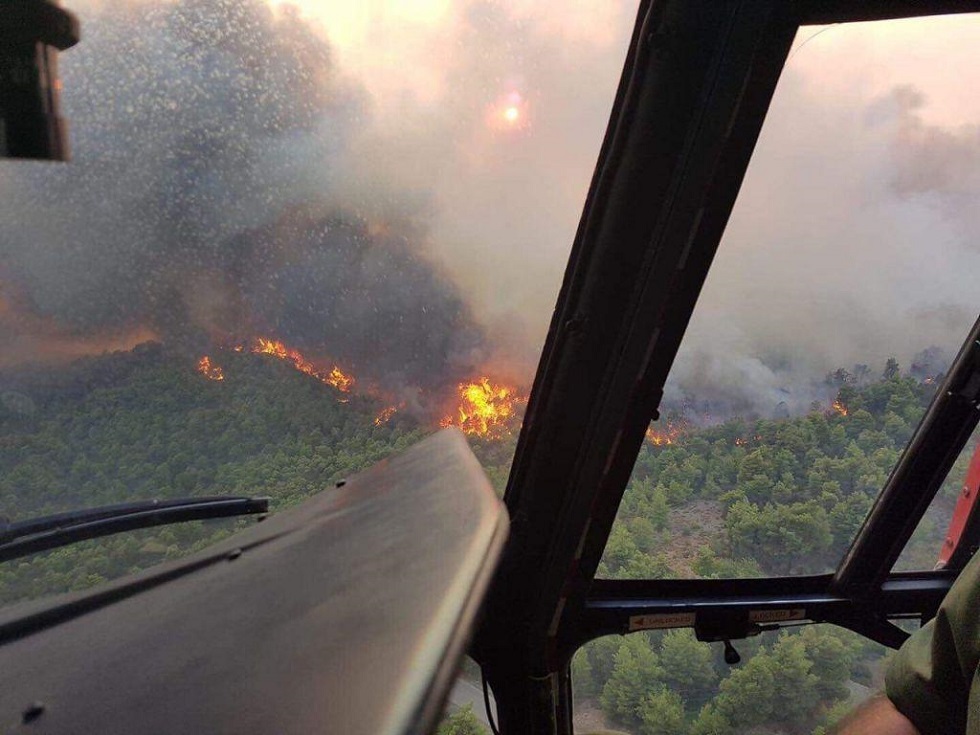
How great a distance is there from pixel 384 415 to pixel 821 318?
40.3 inches

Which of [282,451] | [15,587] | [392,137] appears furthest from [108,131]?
[15,587]

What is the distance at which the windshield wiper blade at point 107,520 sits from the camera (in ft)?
3.51

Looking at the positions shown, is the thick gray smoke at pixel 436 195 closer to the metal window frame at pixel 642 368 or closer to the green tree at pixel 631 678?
the metal window frame at pixel 642 368

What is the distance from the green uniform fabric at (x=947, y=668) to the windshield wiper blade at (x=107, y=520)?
1.36m

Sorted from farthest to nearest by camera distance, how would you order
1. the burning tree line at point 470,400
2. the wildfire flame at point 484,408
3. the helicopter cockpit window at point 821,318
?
the wildfire flame at point 484,408, the burning tree line at point 470,400, the helicopter cockpit window at point 821,318

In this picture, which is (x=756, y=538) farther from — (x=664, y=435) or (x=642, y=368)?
(x=642, y=368)

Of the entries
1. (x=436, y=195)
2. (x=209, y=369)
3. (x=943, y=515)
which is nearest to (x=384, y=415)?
(x=209, y=369)

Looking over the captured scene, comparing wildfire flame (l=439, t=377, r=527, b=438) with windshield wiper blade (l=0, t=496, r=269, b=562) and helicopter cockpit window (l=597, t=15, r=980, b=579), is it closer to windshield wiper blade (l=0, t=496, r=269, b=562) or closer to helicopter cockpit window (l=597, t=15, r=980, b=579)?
helicopter cockpit window (l=597, t=15, r=980, b=579)

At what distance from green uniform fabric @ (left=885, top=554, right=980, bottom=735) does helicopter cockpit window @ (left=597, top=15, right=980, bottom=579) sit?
17.8 inches

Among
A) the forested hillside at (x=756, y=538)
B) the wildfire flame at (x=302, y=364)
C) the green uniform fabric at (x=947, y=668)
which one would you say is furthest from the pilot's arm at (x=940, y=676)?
the wildfire flame at (x=302, y=364)

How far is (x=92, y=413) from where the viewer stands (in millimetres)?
1153

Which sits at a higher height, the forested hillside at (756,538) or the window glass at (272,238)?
the window glass at (272,238)

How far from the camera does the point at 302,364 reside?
52.8 inches

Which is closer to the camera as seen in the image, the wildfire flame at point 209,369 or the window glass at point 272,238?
the window glass at point 272,238
